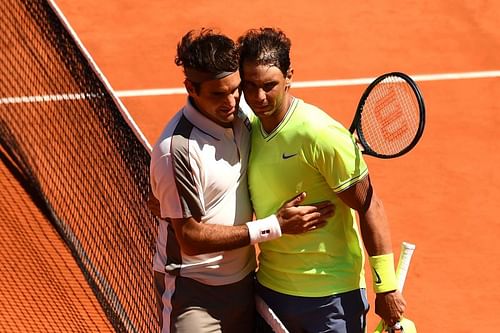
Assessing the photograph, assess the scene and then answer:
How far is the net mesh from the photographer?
6152mm

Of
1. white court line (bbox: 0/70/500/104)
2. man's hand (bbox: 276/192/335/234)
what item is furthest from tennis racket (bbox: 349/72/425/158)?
white court line (bbox: 0/70/500/104)

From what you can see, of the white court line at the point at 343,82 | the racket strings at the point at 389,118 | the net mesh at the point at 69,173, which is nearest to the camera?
the racket strings at the point at 389,118

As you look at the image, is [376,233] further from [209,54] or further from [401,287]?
[209,54]

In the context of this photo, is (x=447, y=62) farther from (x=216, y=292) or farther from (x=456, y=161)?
(x=216, y=292)

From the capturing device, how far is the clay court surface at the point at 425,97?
21.7 feet

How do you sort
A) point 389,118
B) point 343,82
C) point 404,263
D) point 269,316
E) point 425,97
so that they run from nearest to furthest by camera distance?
1. point 269,316
2. point 404,263
3. point 389,118
4. point 425,97
5. point 343,82

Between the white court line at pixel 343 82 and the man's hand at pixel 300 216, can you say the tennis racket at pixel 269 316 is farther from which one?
the white court line at pixel 343 82

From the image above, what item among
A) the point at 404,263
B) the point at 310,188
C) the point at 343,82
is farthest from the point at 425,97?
the point at 310,188

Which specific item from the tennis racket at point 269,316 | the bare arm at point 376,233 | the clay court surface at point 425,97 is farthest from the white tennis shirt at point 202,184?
the clay court surface at point 425,97

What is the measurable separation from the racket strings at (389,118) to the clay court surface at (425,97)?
6.81 feet

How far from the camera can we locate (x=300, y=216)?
4074 millimetres

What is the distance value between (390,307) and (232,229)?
2.44 ft

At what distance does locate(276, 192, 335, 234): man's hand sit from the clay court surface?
8.03 feet

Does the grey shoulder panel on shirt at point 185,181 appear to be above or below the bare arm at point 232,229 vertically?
above
